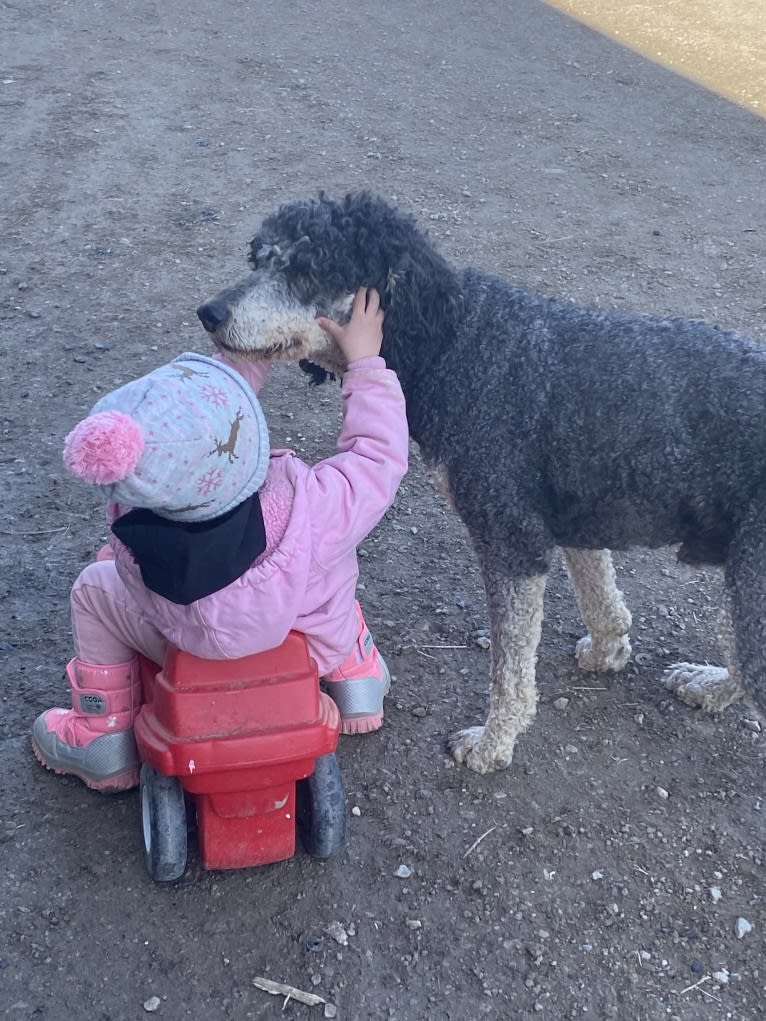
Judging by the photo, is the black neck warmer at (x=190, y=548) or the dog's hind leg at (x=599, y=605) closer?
the black neck warmer at (x=190, y=548)

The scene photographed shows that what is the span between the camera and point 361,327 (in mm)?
2895

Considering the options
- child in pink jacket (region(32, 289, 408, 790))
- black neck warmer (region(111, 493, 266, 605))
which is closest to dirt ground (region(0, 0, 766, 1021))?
child in pink jacket (region(32, 289, 408, 790))

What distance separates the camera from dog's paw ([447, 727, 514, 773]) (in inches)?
131

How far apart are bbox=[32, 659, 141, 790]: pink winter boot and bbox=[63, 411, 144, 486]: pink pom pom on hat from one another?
3.48 feet

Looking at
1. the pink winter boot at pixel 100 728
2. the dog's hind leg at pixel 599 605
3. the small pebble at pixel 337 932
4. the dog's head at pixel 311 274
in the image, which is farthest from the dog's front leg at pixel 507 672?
the pink winter boot at pixel 100 728

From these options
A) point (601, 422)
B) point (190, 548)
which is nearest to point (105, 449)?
point (190, 548)

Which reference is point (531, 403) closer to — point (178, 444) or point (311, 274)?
point (311, 274)

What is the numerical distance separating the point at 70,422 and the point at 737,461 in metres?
3.23

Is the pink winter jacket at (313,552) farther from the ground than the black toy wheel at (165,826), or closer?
farther from the ground

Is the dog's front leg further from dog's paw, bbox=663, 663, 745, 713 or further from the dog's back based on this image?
dog's paw, bbox=663, 663, 745, 713

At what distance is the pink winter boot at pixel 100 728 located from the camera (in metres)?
2.97

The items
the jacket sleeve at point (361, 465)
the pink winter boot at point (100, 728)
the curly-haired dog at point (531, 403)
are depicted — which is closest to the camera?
the jacket sleeve at point (361, 465)

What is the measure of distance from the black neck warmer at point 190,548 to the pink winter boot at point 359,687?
98 cm

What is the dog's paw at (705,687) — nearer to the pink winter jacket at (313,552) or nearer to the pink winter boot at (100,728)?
the pink winter jacket at (313,552)
